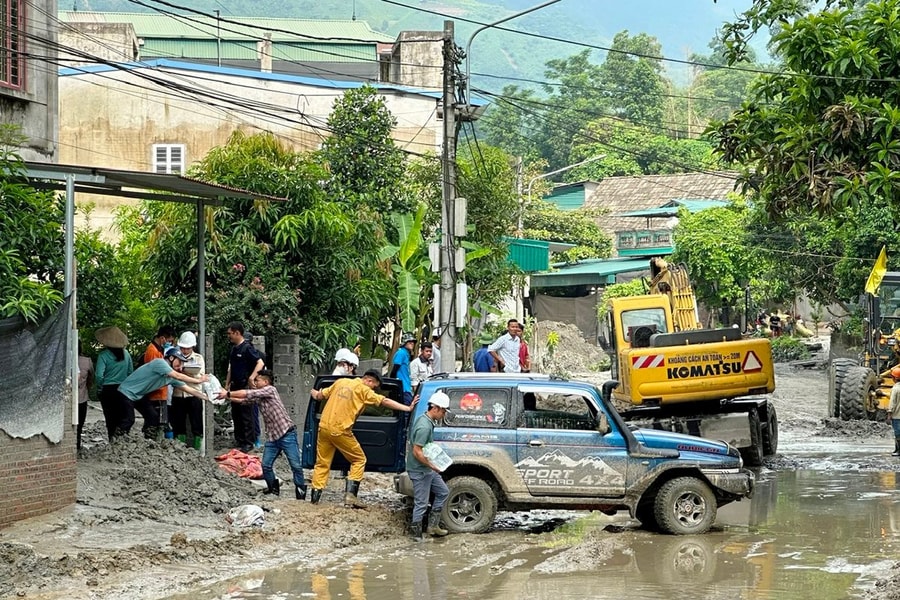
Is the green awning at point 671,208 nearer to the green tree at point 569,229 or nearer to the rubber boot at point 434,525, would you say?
the green tree at point 569,229

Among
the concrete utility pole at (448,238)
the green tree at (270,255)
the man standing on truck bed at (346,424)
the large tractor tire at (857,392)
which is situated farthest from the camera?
the large tractor tire at (857,392)

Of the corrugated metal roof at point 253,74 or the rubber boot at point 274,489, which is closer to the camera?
the rubber boot at point 274,489

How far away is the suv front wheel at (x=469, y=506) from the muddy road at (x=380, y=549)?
0.23 m

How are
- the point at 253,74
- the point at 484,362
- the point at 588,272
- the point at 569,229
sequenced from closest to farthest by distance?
the point at 484,362, the point at 253,74, the point at 588,272, the point at 569,229

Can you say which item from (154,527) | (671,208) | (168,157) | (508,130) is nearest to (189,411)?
(154,527)

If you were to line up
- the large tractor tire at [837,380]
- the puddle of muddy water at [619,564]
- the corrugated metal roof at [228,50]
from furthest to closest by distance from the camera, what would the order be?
the corrugated metal roof at [228,50] < the large tractor tire at [837,380] < the puddle of muddy water at [619,564]

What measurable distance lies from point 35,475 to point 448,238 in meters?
11.5

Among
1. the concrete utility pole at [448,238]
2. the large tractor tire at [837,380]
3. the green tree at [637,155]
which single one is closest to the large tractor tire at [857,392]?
the large tractor tire at [837,380]

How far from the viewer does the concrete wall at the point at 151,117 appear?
113 feet

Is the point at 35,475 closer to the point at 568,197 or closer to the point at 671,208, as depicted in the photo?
the point at 671,208

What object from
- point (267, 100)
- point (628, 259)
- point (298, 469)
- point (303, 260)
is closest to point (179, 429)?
point (298, 469)

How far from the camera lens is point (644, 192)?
65812 mm

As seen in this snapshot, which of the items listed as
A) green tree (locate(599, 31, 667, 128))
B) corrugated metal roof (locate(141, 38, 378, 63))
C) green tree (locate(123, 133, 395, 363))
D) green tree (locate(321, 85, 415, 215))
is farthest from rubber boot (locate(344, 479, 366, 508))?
green tree (locate(599, 31, 667, 128))

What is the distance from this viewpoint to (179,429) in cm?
1678
